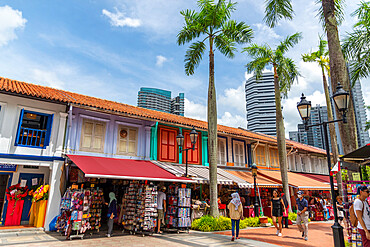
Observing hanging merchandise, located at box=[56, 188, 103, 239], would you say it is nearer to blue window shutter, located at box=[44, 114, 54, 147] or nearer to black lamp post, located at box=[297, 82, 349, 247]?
blue window shutter, located at box=[44, 114, 54, 147]

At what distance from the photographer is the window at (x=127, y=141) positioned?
1272 centimetres

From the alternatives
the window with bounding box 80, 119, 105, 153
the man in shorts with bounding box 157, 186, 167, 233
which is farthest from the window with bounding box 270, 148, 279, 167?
the window with bounding box 80, 119, 105, 153

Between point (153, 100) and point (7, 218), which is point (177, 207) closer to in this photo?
point (7, 218)

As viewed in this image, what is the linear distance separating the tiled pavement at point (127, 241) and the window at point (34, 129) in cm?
370

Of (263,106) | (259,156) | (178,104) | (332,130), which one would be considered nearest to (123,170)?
(259,156)

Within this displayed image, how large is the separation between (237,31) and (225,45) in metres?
0.92

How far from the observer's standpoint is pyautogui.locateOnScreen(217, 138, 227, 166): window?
16.7 m

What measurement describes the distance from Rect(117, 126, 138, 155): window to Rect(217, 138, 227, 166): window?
20.5ft

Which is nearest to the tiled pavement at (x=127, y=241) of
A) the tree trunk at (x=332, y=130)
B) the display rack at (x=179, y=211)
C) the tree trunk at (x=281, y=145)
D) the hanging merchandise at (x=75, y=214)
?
the hanging merchandise at (x=75, y=214)

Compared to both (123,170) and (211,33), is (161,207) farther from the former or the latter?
(211,33)

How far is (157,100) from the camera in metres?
93.2

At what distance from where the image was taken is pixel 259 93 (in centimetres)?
10162

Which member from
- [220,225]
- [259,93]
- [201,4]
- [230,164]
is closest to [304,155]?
[230,164]

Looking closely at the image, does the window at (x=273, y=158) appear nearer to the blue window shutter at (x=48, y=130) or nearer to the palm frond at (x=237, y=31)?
the palm frond at (x=237, y=31)
